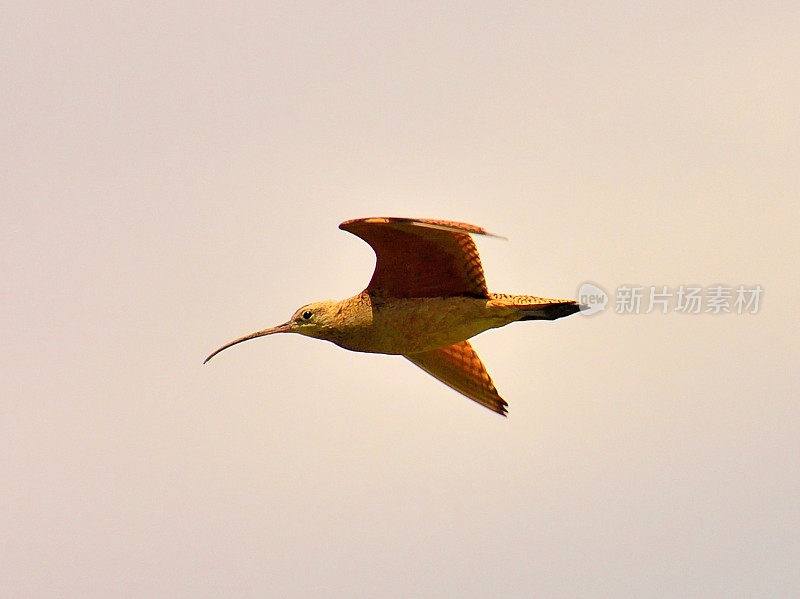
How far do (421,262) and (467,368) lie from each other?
9.39ft

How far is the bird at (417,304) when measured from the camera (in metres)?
19.9

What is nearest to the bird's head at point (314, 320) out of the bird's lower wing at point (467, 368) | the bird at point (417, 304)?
the bird at point (417, 304)

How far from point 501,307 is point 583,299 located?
105 centimetres

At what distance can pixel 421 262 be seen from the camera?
795 inches

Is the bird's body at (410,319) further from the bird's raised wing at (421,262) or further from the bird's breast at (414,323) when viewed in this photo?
the bird's raised wing at (421,262)

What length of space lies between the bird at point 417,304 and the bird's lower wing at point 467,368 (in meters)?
1.32

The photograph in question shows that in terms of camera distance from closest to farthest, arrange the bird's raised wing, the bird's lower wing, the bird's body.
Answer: the bird's raised wing < the bird's body < the bird's lower wing

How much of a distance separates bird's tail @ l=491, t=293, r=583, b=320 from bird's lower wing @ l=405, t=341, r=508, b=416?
8.20 feet

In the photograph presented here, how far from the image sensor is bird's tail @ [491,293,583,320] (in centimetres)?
1989

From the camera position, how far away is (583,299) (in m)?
20.3

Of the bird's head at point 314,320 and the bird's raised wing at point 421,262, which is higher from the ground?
the bird's raised wing at point 421,262

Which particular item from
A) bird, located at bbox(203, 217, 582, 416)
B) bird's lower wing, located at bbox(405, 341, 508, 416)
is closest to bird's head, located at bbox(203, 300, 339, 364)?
bird, located at bbox(203, 217, 582, 416)

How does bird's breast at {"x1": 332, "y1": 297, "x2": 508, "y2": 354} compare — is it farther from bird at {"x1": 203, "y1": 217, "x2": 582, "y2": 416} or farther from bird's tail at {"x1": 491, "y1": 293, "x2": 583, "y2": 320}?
bird's tail at {"x1": 491, "y1": 293, "x2": 583, "y2": 320}

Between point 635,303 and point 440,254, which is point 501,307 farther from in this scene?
point 635,303
